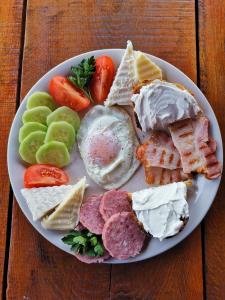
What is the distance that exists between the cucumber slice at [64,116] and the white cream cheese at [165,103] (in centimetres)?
24

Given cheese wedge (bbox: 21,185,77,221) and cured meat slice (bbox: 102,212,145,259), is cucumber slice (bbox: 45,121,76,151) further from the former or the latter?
cured meat slice (bbox: 102,212,145,259)

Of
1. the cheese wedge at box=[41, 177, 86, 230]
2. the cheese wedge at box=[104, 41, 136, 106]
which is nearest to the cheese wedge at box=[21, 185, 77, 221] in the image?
the cheese wedge at box=[41, 177, 86, 230]

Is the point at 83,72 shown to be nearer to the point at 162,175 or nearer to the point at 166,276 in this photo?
the point at 162,175

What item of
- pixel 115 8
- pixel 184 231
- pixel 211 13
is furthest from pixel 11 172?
pixel 211 13

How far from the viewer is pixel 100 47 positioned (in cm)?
198

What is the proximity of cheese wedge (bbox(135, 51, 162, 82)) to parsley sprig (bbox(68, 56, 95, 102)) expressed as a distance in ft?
0.53

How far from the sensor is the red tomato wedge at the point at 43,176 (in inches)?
69.2

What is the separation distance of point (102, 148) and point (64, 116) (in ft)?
0.58

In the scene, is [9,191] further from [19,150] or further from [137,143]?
[137,143]

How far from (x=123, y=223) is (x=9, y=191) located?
0.47 meters

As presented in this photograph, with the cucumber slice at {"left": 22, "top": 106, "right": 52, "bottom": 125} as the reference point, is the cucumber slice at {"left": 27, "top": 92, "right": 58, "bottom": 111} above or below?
above

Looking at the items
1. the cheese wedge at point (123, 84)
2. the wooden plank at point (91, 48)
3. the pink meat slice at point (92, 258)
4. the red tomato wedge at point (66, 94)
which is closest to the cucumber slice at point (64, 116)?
the red tomato wedge at point (66, 94)

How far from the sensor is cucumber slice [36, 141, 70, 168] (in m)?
1.75

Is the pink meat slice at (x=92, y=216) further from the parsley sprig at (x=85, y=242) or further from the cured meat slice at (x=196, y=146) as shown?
the cured meat slice at (x=196, y=146)
